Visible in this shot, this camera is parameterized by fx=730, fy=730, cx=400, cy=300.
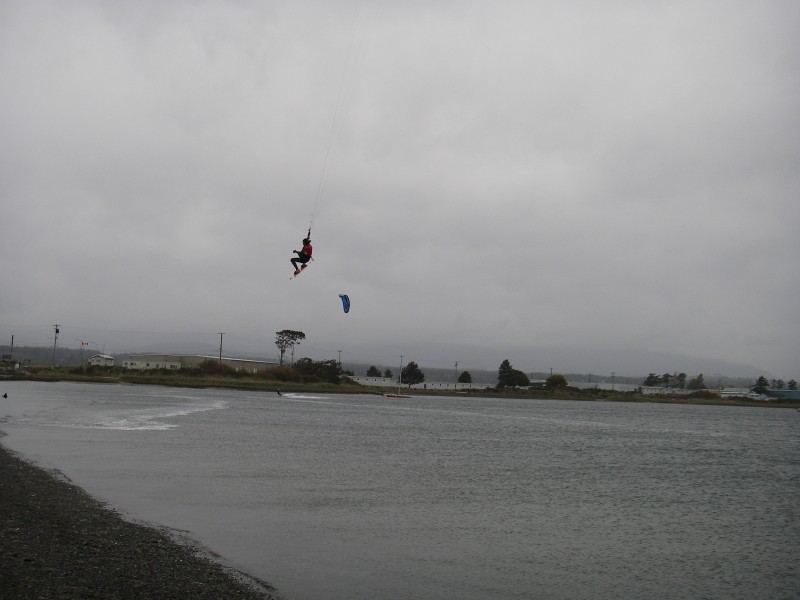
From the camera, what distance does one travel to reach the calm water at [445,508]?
1344 cm

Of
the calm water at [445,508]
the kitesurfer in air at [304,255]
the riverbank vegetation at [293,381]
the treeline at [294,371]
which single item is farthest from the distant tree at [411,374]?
the kitesurfer in air at [304,255]

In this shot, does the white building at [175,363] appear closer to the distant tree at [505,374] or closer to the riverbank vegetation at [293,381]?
the riverbank vegetation at [293,381]

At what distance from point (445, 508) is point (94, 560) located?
1106 cm

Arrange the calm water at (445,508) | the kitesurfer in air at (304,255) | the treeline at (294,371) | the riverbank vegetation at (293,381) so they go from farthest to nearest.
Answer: the treeline at (294,371) → the riverbank vegetation at (293,381) → the kitesurfer in air at (304,255) → the calm water at (445,508)

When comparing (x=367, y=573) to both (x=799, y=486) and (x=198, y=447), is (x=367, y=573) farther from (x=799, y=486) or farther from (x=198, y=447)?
(x=799, y=486)

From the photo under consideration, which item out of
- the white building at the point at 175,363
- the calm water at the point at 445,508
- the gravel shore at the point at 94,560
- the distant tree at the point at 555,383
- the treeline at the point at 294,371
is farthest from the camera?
the distant tree at the point at 555,383

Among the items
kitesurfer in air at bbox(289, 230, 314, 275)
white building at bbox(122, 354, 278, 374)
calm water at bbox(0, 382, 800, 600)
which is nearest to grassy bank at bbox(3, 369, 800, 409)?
white building at bbox(122, 354, 278, 374)

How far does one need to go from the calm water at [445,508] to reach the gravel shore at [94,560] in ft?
3.25

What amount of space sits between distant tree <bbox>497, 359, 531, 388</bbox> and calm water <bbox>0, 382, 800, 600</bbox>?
13417cm

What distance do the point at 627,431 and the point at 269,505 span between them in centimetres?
4821

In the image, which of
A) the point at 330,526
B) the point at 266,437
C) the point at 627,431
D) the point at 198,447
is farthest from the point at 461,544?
the point at 627,431

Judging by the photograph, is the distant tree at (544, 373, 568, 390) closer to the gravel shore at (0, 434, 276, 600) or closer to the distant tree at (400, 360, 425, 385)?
the distant tree at (400, 360, 425, 385)

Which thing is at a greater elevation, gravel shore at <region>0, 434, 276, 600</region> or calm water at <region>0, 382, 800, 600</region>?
gravel shore at <region>0, 434, 276, 600</region>

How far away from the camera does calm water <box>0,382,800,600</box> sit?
13.4 meters
